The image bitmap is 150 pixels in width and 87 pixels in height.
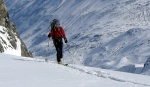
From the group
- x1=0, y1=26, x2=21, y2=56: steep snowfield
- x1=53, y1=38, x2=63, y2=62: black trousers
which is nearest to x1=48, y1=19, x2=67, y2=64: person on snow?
x1=53, y1=38, x2=63, y2=62: black trousers

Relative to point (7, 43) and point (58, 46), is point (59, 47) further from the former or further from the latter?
point (7, 43)

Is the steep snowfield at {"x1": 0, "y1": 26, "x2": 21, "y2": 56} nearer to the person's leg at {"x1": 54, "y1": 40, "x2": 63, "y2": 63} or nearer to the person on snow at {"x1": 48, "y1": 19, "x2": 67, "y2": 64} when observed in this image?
the person's leg at {"x1": 54, "y1": 40, "x2": 63, "y2": 63}

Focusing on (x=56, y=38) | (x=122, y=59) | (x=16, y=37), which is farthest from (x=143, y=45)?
(x=56, y=38)

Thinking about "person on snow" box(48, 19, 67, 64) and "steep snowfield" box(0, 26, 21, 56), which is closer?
"person on snow" box(48, 19, 67, 64)

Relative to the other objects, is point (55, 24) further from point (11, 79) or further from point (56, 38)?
point (11, 79)

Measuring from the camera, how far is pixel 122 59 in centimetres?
17700

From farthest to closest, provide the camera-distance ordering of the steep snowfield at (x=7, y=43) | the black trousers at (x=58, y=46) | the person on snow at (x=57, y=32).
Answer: the steep snowfield at (x=7, y=43) → the black trousers at (x=58, y=46) → the person on snow at (x=57, y=32)

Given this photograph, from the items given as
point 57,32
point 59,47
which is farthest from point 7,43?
point 57,32

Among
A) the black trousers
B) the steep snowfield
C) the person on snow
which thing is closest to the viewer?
the person on snow

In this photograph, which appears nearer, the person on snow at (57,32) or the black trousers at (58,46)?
the person on snow at (57,32)

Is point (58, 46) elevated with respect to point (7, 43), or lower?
elevated

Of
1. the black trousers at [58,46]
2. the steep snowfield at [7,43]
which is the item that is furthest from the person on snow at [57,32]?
the steep snowfield at [7,43]

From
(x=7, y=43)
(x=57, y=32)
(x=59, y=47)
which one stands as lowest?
(x=7, y=43)

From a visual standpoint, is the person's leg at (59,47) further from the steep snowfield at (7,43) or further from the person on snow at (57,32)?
the steep snowfield at (7,43)
